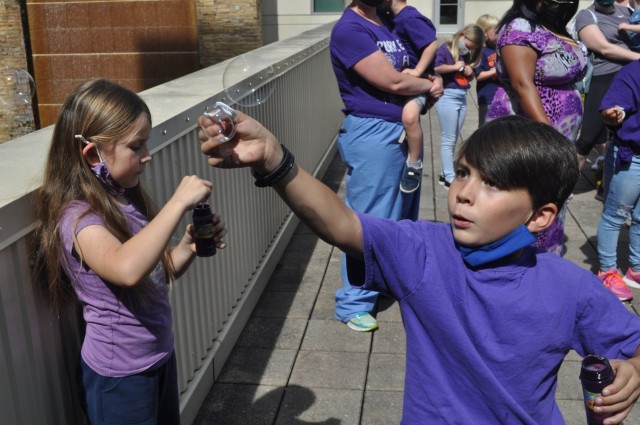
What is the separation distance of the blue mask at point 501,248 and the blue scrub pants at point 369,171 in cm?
288

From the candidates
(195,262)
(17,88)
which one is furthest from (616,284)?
(17,88)

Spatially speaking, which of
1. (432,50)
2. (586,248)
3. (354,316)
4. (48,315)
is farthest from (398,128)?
(48,315)

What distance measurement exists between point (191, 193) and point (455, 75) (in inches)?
235

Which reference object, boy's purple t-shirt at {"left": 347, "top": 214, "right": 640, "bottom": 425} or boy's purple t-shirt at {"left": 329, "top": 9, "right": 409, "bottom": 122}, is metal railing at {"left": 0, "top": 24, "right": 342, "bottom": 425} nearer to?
boy's purple t-shirt at {"left": 329, "top": 9, "right": 409, "bottom": 122}

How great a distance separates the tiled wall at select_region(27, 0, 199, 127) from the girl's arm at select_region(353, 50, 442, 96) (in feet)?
41.0

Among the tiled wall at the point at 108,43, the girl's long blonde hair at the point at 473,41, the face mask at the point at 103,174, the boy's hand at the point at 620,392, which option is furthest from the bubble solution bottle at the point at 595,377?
the tiled wall at the point at 108,43

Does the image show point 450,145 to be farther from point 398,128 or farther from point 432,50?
point 398,128

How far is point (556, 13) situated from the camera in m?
A: 4.22

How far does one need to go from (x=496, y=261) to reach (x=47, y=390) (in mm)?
1397

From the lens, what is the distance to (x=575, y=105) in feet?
14.4

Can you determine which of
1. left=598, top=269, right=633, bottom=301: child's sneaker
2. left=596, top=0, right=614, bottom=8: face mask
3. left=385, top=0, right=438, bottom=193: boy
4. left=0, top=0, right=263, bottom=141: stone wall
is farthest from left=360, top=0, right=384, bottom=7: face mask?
left=0, top=0, right=263, bottom=141: stone wall

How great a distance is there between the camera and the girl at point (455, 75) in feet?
25.9

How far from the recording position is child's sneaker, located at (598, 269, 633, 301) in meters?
5.42

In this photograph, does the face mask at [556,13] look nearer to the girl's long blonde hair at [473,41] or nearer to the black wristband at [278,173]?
the black wristband at [278,173]
